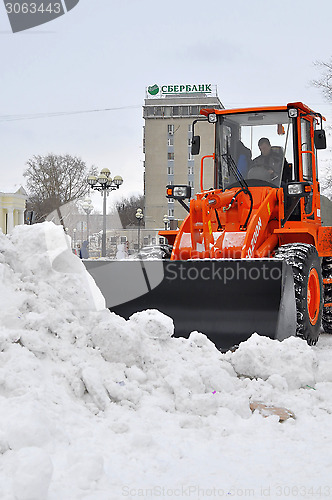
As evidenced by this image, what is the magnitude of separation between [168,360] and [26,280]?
126cm

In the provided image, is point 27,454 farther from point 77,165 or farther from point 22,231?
point 77,165

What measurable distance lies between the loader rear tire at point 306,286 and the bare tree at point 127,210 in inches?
2201

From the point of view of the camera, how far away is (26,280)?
448cm

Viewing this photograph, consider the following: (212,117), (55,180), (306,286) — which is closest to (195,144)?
(212,117)

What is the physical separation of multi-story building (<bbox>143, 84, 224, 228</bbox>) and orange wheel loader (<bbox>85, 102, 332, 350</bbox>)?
184 ft

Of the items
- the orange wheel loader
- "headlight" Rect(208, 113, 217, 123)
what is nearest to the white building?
"headlight" Rect(208, 113, 217, 123)

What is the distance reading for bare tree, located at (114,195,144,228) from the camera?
64688 mm

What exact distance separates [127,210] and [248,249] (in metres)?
61.3

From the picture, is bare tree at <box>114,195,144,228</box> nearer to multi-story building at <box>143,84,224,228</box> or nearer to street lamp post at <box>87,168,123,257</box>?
multi-story building at <box>143,84,224,228</box>

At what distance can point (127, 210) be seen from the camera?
221ft

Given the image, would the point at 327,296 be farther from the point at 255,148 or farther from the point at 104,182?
the point at 104,182

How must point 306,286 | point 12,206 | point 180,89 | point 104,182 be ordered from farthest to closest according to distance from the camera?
point 180,89 → point 12,206 → point 104,182 → point 306,286

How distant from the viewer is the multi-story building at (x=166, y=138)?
213 ft

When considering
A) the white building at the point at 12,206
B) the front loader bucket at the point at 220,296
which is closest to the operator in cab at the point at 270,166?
the front loader bucket at the point at 220,296
